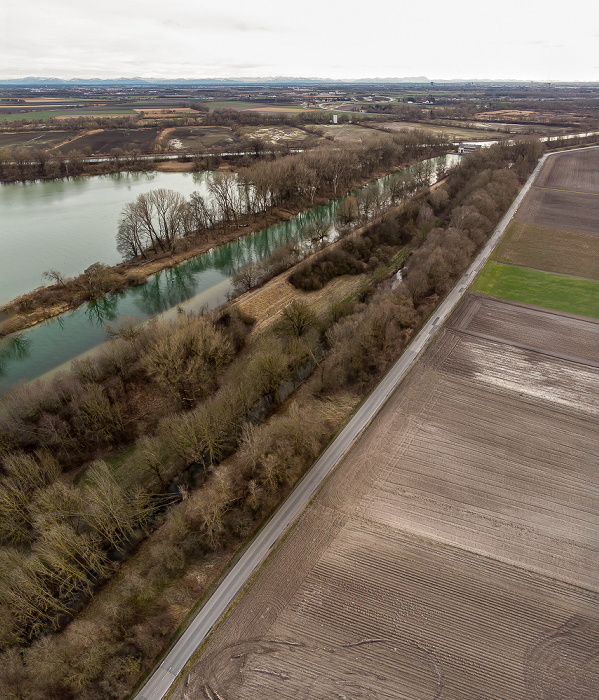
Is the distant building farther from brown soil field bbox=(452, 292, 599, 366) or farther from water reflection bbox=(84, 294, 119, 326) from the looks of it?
water reflection bbox=(84, 294, 119, 326)

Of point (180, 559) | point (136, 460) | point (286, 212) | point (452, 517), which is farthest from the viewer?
point (286, 212)

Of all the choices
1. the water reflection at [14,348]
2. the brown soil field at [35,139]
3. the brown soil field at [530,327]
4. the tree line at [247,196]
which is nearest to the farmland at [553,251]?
the brown soil field at [530,327]

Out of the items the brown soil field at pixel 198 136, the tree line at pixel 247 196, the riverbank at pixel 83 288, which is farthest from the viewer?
the brown soil field at pixel 198 136

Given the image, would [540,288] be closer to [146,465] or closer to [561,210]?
[561,210]

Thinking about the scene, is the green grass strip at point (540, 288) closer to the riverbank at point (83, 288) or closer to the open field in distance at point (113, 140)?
the riverbank at point (83, 288)

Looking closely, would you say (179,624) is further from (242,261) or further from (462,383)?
(242,261)

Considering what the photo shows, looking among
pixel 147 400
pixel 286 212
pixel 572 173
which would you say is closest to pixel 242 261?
pixel 286 212
